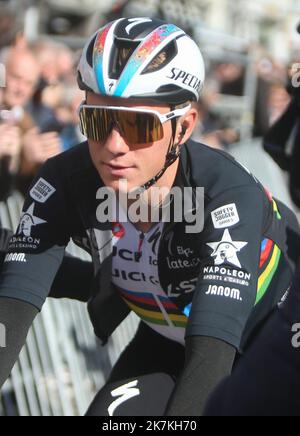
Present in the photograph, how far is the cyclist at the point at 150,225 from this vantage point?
2.92 metres

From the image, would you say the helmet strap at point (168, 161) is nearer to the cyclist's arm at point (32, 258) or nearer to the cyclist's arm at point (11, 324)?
the cyclist's arm at point (32, 258)

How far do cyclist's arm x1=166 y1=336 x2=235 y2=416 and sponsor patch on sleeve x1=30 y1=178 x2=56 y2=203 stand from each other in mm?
904

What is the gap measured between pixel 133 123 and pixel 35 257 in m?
0.68

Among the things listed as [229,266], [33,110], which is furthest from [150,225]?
[33,110]

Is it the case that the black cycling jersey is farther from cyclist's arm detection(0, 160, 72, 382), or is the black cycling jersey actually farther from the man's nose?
the man's nose

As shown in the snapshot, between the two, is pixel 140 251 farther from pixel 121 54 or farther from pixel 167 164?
pixel 121 54

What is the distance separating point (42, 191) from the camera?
3346 mm

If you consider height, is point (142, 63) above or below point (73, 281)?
above

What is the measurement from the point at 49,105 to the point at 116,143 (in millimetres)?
3837

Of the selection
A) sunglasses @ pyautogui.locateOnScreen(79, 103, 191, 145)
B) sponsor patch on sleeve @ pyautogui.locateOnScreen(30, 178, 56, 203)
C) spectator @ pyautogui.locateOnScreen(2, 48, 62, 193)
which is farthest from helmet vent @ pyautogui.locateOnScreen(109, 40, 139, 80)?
spectator @ pyautogui.locateOnScreen(2, 48, 62, 193)

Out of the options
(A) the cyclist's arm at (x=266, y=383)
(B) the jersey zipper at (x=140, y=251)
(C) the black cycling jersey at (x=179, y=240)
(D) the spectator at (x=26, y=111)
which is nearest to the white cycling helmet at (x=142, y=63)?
(C) the black cycling jersey at (x=179, y=240)

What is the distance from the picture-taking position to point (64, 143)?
617 cm

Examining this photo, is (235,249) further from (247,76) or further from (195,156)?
(247,76)

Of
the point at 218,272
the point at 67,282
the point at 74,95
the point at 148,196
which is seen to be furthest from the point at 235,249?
the point at 74,95
